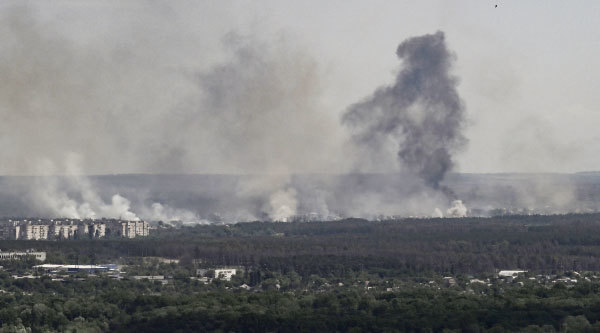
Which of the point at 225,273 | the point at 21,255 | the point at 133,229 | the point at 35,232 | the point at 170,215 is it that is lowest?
the point at 225,273

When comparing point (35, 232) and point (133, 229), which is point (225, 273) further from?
point (133, 229)

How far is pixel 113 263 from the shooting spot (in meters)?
108

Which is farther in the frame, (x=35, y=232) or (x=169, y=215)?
(x=169, y=215)

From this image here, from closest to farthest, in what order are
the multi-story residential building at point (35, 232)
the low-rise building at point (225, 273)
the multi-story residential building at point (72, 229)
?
1. the low-rise building at point (225, 273)
2. the multi-story residential building at point (35, 232)
3. the multi-story residential building at point (72, 229)

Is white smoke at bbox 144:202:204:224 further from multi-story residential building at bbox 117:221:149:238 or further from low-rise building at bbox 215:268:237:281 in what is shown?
low-rise building at bbox 215:268:237:281

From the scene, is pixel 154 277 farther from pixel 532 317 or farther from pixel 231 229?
pixel 231 229

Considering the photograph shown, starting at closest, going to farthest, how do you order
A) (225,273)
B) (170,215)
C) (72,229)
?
(225,273)
(72,229)
(170,215)

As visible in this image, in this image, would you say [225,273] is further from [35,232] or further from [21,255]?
[35,232]

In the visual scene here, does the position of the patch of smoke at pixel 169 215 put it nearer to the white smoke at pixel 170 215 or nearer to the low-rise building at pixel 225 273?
the white smoke at pixel 170 215

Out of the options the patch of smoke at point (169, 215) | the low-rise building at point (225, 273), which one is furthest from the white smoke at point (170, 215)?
the low-rise building at point (225, 273)

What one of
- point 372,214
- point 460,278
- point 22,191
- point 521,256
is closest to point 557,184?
point 372,214

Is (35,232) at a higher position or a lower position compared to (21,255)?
higher

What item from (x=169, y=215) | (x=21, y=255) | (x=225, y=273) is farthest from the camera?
(x=169, y=215)

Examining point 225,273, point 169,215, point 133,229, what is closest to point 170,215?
point 169,215
